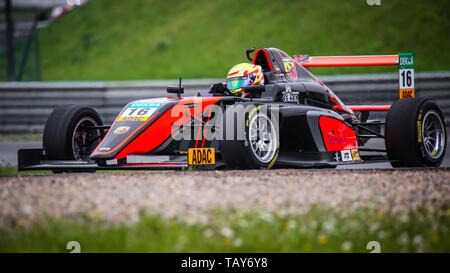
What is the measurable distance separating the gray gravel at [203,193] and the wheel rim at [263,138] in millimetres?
790

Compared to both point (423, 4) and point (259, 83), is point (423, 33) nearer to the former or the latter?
point (423, 4)

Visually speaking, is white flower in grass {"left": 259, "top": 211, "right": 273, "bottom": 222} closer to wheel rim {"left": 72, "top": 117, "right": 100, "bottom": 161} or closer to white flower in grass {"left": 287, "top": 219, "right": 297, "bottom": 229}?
white flower in grass {"left": 287, "top": 219, "right": 297, "bottom": 229}

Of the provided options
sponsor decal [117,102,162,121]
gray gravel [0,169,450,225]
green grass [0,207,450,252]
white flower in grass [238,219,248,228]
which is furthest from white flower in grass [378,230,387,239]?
sponsor decal [117,102,162,121]

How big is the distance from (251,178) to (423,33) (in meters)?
22.6

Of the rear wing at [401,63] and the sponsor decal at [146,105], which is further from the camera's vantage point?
the rear wing at [401,63]

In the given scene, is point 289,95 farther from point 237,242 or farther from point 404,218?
point 237,242

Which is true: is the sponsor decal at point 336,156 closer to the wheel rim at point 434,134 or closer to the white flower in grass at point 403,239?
the wheel rim at point 434,134

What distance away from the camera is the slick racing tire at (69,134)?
7824mm

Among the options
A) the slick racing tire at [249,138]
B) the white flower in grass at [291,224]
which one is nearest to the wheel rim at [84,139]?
the slick racing tire at [249,138]

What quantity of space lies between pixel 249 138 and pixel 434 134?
300cm

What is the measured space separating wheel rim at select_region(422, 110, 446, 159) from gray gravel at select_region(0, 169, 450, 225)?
1989 millimetres

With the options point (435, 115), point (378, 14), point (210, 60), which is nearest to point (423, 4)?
point (378, 14)

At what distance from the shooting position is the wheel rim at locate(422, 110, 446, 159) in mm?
8320

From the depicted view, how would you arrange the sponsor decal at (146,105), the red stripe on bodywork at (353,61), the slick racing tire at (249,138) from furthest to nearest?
the red stripe on bodywork at (353,61)
the sponsor decal at (146,105)
the slick racing tire at (249,138)
